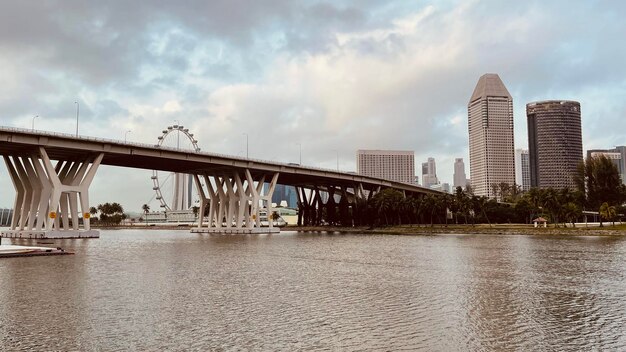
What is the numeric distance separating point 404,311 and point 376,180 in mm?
151998

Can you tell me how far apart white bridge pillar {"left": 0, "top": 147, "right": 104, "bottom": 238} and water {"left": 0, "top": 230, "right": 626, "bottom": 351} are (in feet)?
176

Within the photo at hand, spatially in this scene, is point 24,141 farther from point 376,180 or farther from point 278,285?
point 376,180

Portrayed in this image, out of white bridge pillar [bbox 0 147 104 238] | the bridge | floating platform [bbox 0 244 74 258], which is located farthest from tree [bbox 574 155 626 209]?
floating platform [bbox 0 244 74 258]

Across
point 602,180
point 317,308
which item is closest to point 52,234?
point 317,308

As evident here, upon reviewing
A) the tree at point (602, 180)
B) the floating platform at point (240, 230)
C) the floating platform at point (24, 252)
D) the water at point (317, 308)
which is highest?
the tree at point (602, 180)

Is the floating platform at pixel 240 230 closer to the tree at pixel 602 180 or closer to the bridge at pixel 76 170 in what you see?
the bridge at pixel 76 170

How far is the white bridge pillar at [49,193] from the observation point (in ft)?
287

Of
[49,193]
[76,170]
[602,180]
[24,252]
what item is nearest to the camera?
[24,252]

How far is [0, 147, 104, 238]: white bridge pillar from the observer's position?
87.6 metres

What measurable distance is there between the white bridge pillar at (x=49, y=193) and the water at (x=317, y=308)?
5363cm

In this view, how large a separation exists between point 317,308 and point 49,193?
80.0 meters

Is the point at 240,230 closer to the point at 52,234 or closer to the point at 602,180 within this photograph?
the point at 52,234

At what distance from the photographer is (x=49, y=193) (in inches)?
3477

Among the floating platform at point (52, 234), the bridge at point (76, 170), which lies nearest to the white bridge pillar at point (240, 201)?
the bridge at point (76, 170)
